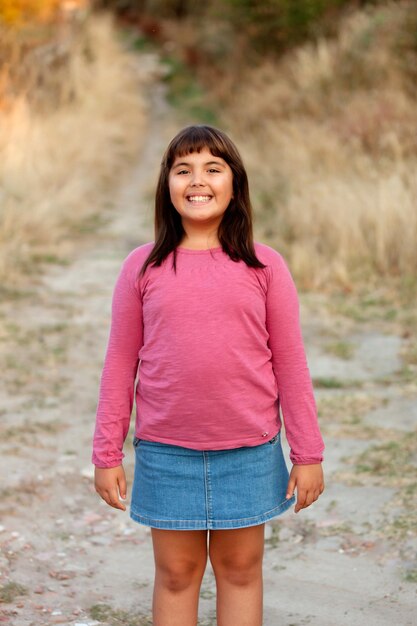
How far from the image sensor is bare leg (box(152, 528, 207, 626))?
2318 mm

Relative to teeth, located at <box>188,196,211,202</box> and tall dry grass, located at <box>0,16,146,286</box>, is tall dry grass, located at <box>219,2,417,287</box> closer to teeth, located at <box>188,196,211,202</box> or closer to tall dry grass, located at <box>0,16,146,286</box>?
tall dry grass, located at <box>0,16,146,286</box>

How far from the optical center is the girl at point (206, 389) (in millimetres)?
2244

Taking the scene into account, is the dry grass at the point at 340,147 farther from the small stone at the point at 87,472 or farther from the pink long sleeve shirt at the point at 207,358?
the pink long sleeve shirt at the point at 207,358

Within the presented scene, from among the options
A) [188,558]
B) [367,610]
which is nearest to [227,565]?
[188,558]

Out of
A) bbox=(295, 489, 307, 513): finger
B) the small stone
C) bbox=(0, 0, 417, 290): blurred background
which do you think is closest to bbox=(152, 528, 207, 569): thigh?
bbox=(295, 489, 307, 513): finger

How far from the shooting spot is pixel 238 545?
7.64 feet

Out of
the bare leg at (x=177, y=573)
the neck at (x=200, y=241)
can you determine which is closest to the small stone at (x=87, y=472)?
the bare leg at (x=177, y=573)

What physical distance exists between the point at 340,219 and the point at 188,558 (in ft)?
19.1

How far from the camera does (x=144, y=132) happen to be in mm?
16297

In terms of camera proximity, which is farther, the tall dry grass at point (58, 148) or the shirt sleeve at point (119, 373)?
the tall dry grass at point (58, 148)

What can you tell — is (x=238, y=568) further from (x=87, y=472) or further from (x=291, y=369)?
(x=87, y=472)

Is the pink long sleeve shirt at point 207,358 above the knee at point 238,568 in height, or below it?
above

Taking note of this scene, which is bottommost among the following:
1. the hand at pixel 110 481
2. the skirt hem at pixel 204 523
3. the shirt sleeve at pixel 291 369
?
the skirt hem at pixel 204 523

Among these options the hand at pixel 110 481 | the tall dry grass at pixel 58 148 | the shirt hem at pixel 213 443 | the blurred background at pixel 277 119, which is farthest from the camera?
the tall dry grass at pixel 58 148
